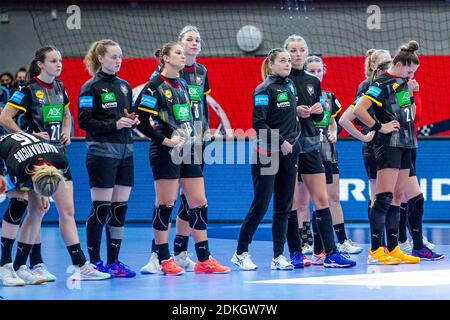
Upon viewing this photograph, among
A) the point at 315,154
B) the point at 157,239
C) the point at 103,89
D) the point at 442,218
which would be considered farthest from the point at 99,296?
the point at 442,218

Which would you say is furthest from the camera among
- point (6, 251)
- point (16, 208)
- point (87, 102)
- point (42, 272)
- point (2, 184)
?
point (87, 102)

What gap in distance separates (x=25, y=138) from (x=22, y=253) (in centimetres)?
105

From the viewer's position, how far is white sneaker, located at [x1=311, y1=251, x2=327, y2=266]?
8.79 m

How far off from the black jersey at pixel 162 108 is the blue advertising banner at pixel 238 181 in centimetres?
435

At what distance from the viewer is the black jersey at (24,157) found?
7.20m

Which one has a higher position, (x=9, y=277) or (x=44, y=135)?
(x=44, y=135)

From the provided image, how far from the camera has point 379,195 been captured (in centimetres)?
869

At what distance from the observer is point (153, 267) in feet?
27.3

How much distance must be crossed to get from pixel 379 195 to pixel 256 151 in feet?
4.37

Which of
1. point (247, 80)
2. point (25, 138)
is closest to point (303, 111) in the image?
point (25, 138)

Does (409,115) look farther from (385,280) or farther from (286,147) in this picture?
(385,280)

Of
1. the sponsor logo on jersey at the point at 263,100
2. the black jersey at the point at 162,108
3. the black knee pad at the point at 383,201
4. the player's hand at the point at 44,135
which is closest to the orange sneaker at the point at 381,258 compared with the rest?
the black knee pad at the point at 383,201

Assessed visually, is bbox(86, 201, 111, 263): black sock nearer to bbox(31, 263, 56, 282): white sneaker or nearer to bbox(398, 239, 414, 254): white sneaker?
bbox(31, 263, 56, 282): white sneaker

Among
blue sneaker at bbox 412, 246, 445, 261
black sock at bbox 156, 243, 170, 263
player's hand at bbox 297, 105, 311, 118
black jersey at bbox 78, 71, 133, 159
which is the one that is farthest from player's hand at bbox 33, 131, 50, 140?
blue sneaker at bbox 412, 246, 445, 261
